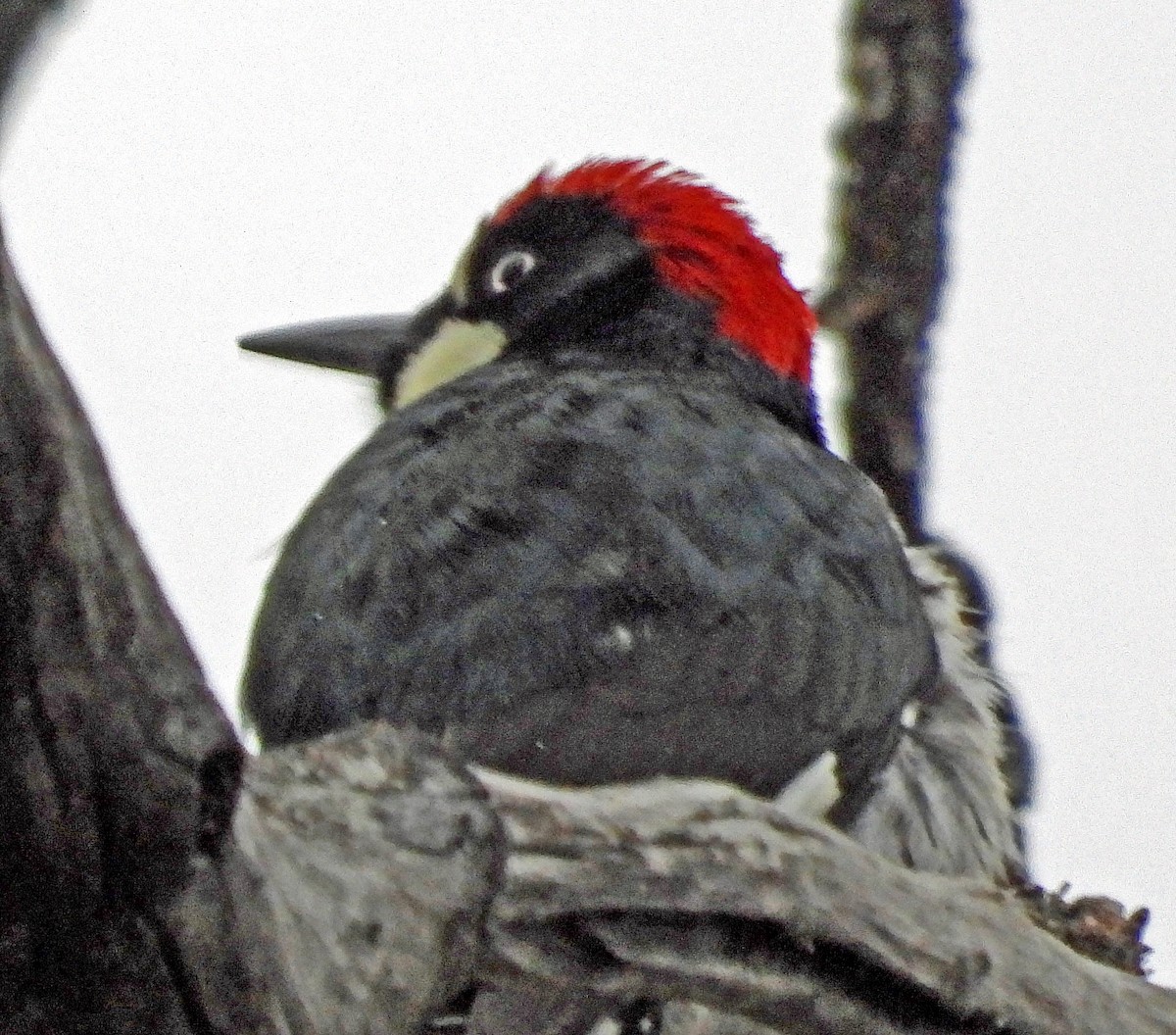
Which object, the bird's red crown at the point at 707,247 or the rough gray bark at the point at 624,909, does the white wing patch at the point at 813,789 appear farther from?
the bird's red crown at the point at 707,247

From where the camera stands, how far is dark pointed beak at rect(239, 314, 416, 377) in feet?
15.0

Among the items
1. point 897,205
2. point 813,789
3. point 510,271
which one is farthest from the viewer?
point 510,271

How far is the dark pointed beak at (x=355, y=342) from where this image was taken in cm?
458

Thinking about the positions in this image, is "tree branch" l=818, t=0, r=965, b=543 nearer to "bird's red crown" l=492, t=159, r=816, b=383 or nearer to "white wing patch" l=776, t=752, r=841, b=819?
"bird's red crown" l=492, t=159, r=816, b=383

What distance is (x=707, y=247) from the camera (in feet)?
14.0

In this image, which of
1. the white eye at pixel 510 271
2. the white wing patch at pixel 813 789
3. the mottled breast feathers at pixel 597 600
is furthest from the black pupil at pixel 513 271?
the white wing patch at pixel 813 789

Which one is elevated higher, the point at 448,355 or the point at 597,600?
the point at 448,355

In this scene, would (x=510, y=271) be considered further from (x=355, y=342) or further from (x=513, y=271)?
(x=355, y=342)

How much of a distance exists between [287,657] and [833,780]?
2.85 feet

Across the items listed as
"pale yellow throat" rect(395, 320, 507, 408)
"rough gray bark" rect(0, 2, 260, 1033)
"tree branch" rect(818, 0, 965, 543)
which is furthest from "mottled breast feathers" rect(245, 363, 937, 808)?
"rough gray bark" rect(0, 2, 260, 1033)

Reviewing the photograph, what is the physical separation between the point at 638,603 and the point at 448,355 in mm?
1675

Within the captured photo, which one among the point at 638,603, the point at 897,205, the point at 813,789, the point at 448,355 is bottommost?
the point at 813,789

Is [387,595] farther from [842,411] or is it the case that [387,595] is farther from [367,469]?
[842,411]

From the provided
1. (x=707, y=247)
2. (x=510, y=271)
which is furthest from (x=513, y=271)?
(x=707, y=247)
